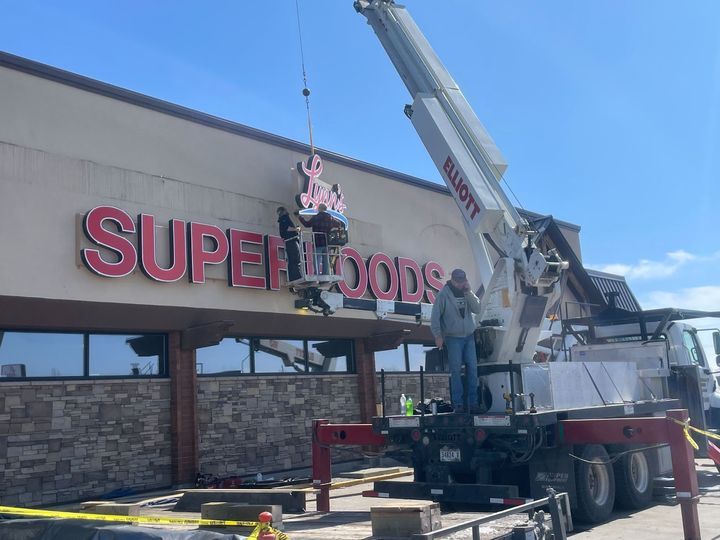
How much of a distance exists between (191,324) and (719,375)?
36.8 ft

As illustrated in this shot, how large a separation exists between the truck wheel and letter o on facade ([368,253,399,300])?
785 cm

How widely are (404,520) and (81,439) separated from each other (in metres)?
9.97

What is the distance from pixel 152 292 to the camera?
13.5 metres

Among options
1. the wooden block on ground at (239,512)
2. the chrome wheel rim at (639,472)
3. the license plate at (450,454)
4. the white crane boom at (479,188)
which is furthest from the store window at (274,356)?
the wooden block on ground at (239,512)

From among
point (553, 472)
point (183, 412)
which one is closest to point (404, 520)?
point (553, 472)

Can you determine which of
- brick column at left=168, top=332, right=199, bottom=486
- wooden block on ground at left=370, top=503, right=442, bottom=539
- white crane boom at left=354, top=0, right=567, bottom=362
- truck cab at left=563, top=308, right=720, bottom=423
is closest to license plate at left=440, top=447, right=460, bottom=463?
white crane boom at left=354, top=0, right=567, bottom=362

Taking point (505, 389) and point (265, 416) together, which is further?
point (265, 416)

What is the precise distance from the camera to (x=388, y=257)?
60.2 ft

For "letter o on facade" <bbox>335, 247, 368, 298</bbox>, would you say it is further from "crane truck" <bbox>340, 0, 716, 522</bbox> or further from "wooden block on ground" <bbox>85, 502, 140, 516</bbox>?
"wooden block on ground" <bbox>85, 502, 140, 516</bbox>

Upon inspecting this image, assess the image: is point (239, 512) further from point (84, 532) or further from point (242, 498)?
point (84, 532)

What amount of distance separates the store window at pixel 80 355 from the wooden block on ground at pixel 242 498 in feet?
21.7

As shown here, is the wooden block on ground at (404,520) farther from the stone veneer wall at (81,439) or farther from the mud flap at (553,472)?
the stone veneer wall at (81,439)

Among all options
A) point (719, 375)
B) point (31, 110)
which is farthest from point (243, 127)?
point (719, 375)

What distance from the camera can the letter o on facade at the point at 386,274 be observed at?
1770 centimetres
